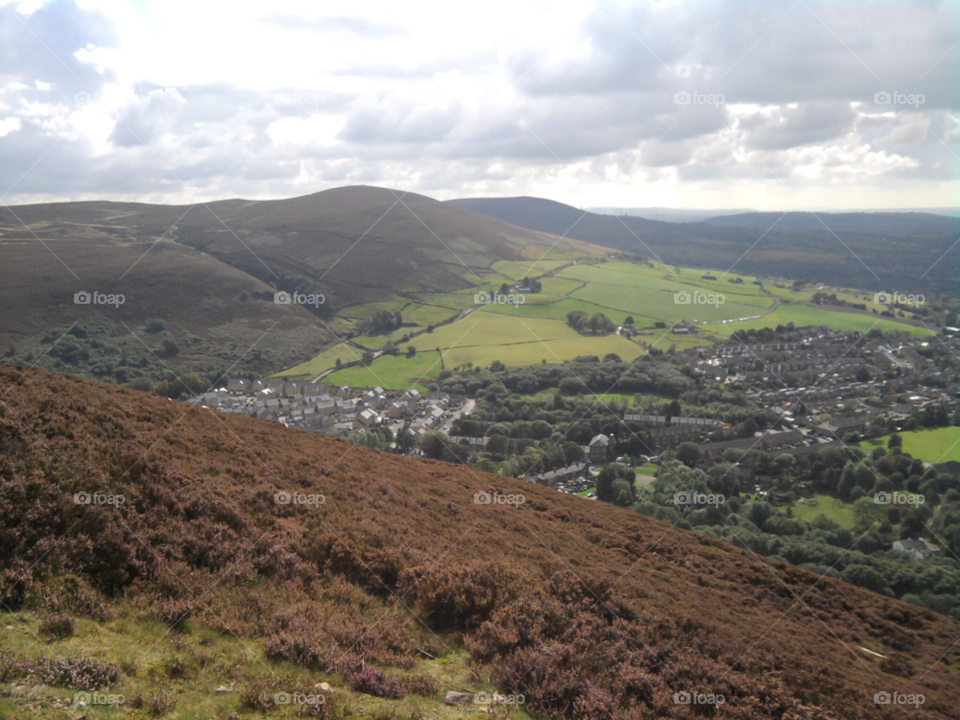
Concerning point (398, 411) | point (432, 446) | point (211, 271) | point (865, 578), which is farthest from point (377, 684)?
point (211, 271)

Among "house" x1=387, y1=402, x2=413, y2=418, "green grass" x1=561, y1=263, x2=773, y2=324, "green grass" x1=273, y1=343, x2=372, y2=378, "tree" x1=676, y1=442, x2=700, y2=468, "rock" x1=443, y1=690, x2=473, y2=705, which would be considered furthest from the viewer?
"green grass" x1=561, y1=263, x2=773, y2=324

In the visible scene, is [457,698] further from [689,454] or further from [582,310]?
[582,310]

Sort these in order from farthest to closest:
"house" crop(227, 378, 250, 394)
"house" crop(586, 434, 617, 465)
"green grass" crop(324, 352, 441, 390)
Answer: "green grass" crop(324, 352, 441, 390) → "house" crop(227, 378, 250, 394) → "house" crop(586, 434, 617, 465)

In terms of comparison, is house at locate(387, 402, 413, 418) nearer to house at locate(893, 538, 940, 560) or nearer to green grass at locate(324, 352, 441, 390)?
green grass at locate(324, 352, 441, 390)

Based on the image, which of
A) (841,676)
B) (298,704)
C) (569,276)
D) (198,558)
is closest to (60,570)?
(198,558)

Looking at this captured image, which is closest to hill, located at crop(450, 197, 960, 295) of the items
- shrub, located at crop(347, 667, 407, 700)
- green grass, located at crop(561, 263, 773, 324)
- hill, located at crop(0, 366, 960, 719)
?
green grass, located at crop(561, 263, 773, 324)

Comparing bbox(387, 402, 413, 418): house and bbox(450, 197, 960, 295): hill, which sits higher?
bbox(450, 197, 960, 295): hill

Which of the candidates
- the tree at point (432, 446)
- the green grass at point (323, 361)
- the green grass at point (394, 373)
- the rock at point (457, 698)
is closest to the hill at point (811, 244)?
the green grass at point (394, 373)
